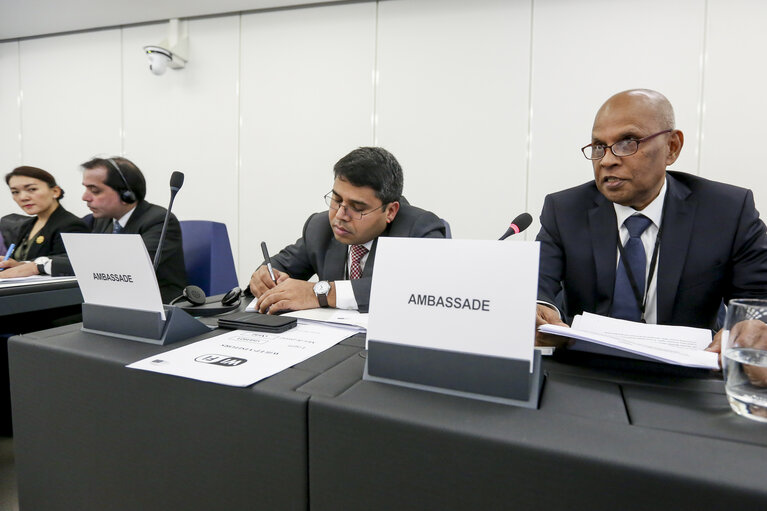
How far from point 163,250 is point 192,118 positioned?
6.70 ft

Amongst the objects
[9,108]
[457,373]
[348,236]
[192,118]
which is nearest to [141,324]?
[457,373]

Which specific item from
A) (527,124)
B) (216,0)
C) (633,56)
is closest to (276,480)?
(527,124)

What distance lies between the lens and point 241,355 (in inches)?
28.8

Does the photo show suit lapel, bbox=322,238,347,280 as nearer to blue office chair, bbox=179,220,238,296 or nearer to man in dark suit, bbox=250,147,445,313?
man in dark suit, bbox=250,147,445,313

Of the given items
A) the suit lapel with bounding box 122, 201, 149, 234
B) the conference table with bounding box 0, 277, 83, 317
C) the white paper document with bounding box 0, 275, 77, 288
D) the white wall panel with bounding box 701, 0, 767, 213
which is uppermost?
the white wall panel with bounding box 701, 0, 767, 213

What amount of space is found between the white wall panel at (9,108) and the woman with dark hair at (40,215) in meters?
2.24

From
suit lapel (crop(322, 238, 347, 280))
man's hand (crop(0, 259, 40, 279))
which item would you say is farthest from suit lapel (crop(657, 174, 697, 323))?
man's hand (crop(0, 259, 40, 279))

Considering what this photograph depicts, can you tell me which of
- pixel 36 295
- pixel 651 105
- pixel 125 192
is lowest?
pixel 36 295

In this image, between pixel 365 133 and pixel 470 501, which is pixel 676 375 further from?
pixel 365 133

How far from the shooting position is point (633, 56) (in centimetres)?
255

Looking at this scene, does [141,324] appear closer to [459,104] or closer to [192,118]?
[459,104]

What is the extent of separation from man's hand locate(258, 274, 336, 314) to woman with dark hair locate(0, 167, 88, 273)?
1.83 m

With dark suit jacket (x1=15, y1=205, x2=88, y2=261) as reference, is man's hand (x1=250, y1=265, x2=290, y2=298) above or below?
below

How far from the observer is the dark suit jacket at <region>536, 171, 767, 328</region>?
4.12 ft
